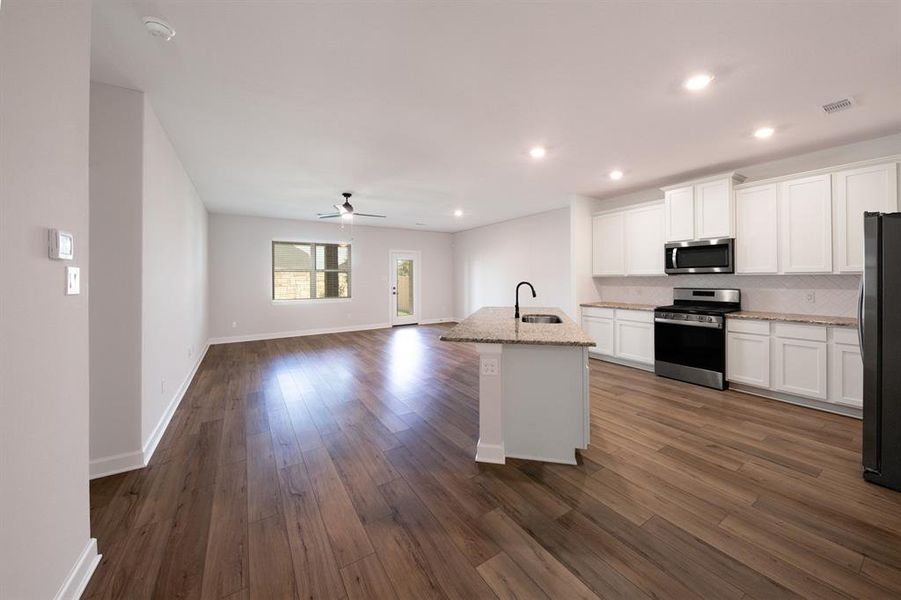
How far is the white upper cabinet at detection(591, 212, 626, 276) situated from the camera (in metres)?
4.90

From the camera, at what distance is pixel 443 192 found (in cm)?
504

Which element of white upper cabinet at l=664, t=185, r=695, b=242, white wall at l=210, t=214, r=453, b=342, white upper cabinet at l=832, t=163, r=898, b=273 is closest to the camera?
white upper cabinet at l=832, t=163, r=898, b=273

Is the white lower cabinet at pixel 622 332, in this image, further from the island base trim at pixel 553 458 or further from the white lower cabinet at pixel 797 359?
the island base trim at pixel 553 458

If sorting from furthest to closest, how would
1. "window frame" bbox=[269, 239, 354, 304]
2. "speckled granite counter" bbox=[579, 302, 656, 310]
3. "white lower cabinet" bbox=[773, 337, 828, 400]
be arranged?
"window frame" bbox=[269, 239, 354, 304] → "speckled granite counter" bbox=[579, 302, 656, 310] → "white lower cabinet" bbox=[773, 337, 828, 400]

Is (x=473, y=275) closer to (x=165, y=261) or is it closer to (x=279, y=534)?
(x=165, y=261)

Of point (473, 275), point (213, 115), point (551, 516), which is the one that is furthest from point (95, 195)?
point (473, 275)

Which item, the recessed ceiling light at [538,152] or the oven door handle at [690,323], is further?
the oven door handle at [690,323]

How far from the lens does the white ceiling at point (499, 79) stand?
5.44ft

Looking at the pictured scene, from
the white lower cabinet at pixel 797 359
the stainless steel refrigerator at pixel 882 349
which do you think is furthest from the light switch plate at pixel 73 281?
the white lower cabinet at pixel 797 359

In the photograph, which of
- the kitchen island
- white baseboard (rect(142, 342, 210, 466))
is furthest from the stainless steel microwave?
white baseboard (rect(142, 342, 210, 466))

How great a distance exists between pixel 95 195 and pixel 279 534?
8.07 ft

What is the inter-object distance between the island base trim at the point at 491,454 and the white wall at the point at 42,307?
2019 mm

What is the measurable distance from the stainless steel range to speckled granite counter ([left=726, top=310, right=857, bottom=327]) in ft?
0.49

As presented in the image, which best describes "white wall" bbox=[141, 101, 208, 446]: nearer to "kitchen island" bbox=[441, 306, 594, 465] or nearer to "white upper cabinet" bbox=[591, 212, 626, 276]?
"kitchen island" bbox=[441, 306, 594, 465]
